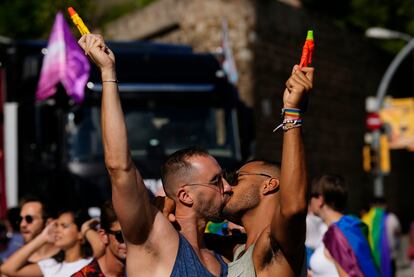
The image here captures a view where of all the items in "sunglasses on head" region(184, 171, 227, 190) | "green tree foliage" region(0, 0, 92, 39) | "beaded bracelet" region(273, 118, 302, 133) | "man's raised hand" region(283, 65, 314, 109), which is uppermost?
"green tree foliage" region(0, 0, 92, 39)

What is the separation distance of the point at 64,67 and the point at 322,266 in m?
5.54

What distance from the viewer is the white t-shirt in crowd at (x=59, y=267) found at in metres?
6.58

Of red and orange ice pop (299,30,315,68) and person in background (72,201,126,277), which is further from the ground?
red and orange ice pop (299,30,315,68)

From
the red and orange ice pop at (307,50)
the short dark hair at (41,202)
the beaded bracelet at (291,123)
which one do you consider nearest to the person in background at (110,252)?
the short dark hair at (41,202)

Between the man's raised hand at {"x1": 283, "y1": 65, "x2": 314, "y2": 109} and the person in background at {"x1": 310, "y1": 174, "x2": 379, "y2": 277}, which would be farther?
the person in background at {"x1": 310, "y1": 174, "x2": 379, "y2": 277}

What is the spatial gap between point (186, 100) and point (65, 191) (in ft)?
5.69

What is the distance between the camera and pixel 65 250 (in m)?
6.93

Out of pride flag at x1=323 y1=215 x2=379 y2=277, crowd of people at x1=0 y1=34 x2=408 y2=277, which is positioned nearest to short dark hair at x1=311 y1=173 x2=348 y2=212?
pride flag at x1=323 y1=215 x2=379 y2=277

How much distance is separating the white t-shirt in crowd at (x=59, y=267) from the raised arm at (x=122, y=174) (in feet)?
9.44

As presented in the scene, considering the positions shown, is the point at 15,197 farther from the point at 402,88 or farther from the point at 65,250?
the point at 402,88

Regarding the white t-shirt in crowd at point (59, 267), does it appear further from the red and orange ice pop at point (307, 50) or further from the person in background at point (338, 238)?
the red and orange ice pop at point (307, 50)

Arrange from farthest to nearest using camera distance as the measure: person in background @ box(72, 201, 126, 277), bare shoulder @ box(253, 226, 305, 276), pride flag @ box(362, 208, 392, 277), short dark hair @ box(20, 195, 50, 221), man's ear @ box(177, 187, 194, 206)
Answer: pride flag @ box(362, 208, 392, 277) → short dark hair @ box(20, 195, 50, 221) → person in background @ box(72, 201, 126, 277) → man's ear @ box(177, 187, 194, 206) → bare shoulder @ box(253, 226, 305, 276)

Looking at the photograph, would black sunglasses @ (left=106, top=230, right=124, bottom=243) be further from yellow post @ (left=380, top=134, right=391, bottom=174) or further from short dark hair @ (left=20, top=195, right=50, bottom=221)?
yellow post @ (left=380, top=134, right=391, bottom=174)

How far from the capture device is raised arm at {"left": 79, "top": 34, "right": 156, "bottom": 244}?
11.9 ft
